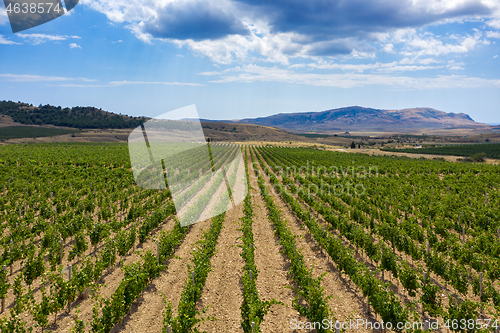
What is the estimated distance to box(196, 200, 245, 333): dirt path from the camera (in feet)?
25.2

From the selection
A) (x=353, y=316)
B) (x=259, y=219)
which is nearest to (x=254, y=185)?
(x=259, y=219)

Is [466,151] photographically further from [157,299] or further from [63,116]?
[63,116]

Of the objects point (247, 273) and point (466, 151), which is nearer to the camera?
point (247, 273)

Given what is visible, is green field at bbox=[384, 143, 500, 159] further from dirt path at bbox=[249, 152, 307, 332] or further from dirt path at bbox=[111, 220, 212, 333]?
dirt path at bbox=[111, 220, 212, 333]

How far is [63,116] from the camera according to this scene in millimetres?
164375

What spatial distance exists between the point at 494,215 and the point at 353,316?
12.6 metres

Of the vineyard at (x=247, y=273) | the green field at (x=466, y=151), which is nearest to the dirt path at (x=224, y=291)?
the vineyard at (x=247, y=273)

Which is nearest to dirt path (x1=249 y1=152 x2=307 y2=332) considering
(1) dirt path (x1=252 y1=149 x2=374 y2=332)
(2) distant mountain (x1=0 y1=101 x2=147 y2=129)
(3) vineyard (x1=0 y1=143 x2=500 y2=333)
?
(3) vineyard (x1=0 y1=143 x2=500 y2=333)

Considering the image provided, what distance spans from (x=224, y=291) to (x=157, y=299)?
222 cm

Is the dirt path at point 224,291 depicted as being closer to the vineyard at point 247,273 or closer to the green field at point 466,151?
the vineyard at point 247,273

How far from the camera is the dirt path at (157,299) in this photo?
7.39 meters

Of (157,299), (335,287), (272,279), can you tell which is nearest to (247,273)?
(272,279)

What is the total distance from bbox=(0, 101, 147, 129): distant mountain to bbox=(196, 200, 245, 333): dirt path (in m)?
141

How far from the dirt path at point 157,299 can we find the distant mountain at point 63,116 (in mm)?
141844
